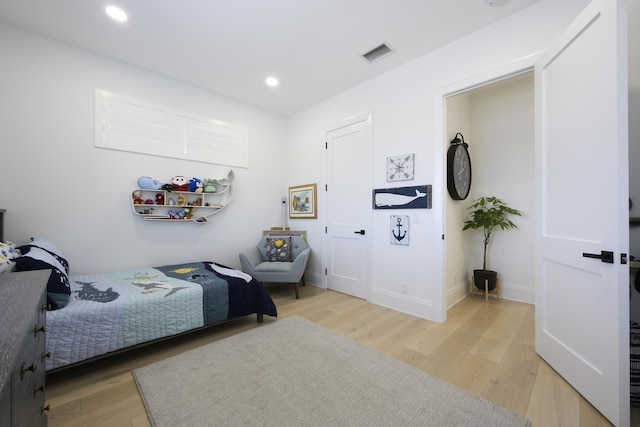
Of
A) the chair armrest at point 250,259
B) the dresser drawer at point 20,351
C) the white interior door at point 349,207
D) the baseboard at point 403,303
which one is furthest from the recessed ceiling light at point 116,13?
the baseboard at point 403,303

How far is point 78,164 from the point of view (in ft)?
9.30

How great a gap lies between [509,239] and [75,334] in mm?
4640

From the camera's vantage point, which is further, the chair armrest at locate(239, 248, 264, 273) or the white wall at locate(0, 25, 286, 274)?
the chair armrest at locate(239, 248, 264, 273)

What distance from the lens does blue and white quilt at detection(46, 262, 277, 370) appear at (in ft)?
5.78

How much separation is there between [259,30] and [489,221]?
3.47m

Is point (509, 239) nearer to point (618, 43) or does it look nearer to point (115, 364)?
point (618, 43)

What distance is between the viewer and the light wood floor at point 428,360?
5.00ft

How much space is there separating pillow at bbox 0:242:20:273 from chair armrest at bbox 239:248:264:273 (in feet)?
6.79

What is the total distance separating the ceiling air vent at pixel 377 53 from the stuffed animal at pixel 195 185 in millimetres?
2621

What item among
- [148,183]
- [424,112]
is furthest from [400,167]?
[148,183]

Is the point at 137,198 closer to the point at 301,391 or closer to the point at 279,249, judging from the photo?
the point at 279,249

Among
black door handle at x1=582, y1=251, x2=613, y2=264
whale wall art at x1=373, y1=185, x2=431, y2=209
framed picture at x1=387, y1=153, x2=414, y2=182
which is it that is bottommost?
black door handle at x1=582, y1=251, x2=613, y2=264

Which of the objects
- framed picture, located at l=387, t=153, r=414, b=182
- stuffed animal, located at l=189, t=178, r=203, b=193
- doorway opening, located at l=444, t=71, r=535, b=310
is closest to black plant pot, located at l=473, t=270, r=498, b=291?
doorway opening, located at l=444, t=71, r=535, b=310

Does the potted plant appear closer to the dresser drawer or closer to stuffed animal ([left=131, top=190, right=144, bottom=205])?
the dresser drawer
